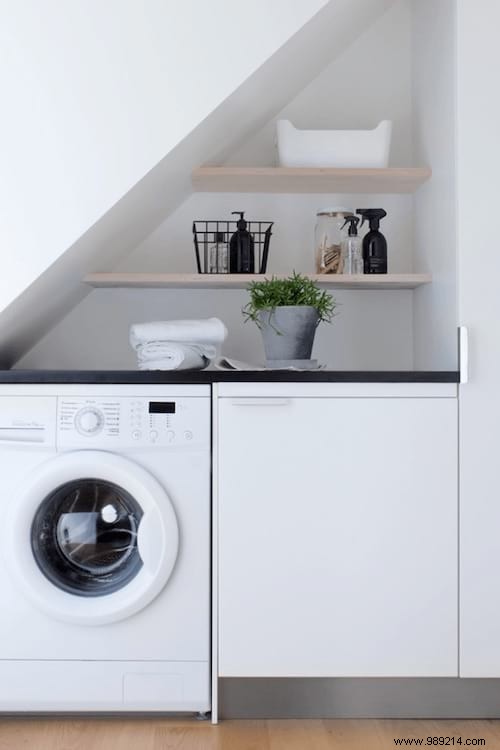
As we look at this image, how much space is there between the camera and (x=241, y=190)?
3.02 meters

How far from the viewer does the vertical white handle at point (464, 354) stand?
237 centimetres

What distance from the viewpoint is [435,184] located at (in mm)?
2740

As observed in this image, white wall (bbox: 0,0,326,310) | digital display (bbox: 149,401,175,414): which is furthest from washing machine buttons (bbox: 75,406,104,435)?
white wall (bbox: 0,0,326,310)

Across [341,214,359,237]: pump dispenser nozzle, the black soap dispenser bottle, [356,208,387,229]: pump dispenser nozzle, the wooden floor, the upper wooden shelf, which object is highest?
the upper wooden shelf

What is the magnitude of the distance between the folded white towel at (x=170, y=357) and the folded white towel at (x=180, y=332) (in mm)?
21

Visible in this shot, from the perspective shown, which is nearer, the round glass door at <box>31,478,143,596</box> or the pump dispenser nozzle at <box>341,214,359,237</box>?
the round glass door at <box>31,478,143,596</box>

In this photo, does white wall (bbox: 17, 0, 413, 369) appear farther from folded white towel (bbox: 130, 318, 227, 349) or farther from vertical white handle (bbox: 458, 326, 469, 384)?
vertical white handle (bbox: 458, 326, 469, 384)

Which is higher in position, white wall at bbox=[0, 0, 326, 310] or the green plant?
white wall at bbox=[0, 0, 326, 310]

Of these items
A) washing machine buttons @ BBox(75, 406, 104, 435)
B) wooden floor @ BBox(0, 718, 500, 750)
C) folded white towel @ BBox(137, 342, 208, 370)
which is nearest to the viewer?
wooden floor @ BBox(0, 718, 500, 750)

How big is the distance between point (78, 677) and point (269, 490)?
2.33ft

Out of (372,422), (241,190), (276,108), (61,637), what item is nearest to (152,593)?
(61,637)

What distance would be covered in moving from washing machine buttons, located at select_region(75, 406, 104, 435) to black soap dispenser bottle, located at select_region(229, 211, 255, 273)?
30.5 inches

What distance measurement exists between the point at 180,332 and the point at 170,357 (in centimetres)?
9

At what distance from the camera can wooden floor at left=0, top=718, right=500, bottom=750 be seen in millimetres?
2211
